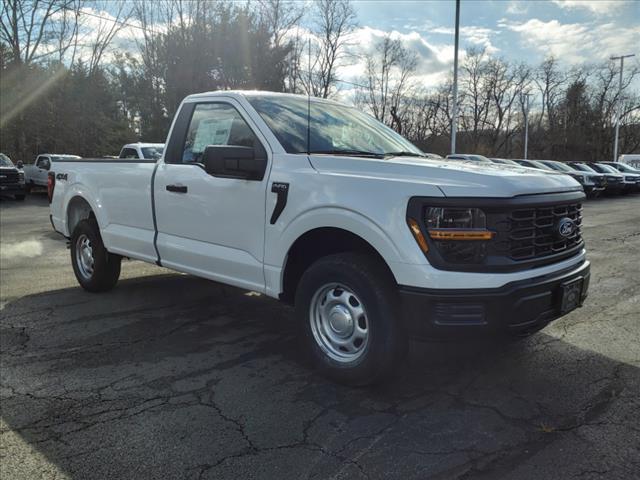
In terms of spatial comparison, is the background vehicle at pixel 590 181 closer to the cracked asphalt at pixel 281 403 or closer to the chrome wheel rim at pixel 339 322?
the cracked asphalt at pixel 281 403

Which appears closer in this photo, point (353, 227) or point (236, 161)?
point (353, 227)

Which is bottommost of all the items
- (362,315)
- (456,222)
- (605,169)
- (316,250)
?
(362,315)

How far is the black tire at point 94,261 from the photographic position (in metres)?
6.19

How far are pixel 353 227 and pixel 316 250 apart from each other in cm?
65

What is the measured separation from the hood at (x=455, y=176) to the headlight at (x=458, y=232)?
11 centimetres

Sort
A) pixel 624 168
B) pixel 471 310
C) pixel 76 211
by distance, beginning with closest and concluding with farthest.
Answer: pixel 471 310
pixel 76 211
pixel 624 168

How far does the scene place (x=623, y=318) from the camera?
16.9ft

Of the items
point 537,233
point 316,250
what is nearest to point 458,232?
point 537,233

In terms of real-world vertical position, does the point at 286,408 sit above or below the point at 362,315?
below

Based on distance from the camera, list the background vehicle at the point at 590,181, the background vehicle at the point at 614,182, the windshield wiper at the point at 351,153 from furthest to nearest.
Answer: the background vehicle at the point at 614,182
the background vehicle at the point at 590,181
the windshield wiper at the point at 351,153

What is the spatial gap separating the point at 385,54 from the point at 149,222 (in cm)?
5672

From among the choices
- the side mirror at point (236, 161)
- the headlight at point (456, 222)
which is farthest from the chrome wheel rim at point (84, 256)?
the headlight at point (456, 222)

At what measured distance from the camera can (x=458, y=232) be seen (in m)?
3.11

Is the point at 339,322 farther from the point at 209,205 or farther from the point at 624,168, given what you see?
the point at 624,168
